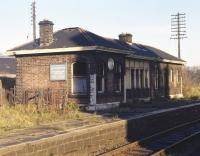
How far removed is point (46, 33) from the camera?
2383 cm

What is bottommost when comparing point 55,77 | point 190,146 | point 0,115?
point 190,146

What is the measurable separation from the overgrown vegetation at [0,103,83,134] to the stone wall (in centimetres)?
251

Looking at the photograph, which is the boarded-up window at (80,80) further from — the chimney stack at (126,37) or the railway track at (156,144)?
the chimney stack at (126,37)

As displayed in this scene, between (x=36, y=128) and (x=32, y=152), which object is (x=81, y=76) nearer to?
(x=36, y=128)

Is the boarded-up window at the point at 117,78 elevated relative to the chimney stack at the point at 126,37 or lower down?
lower down

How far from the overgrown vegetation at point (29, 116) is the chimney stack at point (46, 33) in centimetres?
598

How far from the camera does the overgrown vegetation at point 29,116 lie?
14.1 m

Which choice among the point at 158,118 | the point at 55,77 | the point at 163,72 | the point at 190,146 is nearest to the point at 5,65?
the point at 163,72

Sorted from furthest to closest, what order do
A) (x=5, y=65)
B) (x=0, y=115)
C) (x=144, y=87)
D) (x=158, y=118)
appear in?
1. (x=5, y=65)
2. (x=144, y=87)
3. (x=158, y=118)
4. (x=0, y=115)

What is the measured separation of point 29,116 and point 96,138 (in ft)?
12.2


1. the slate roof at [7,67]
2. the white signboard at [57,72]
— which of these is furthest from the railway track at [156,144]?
the slate roof at [7,67]

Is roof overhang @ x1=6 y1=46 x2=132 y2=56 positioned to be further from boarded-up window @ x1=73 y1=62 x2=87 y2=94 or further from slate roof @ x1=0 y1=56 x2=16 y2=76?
slate roof @ x1=0 y1=56 x2=16 y2=76

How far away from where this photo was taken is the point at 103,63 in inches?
914

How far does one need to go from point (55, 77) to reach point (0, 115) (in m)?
7.81
